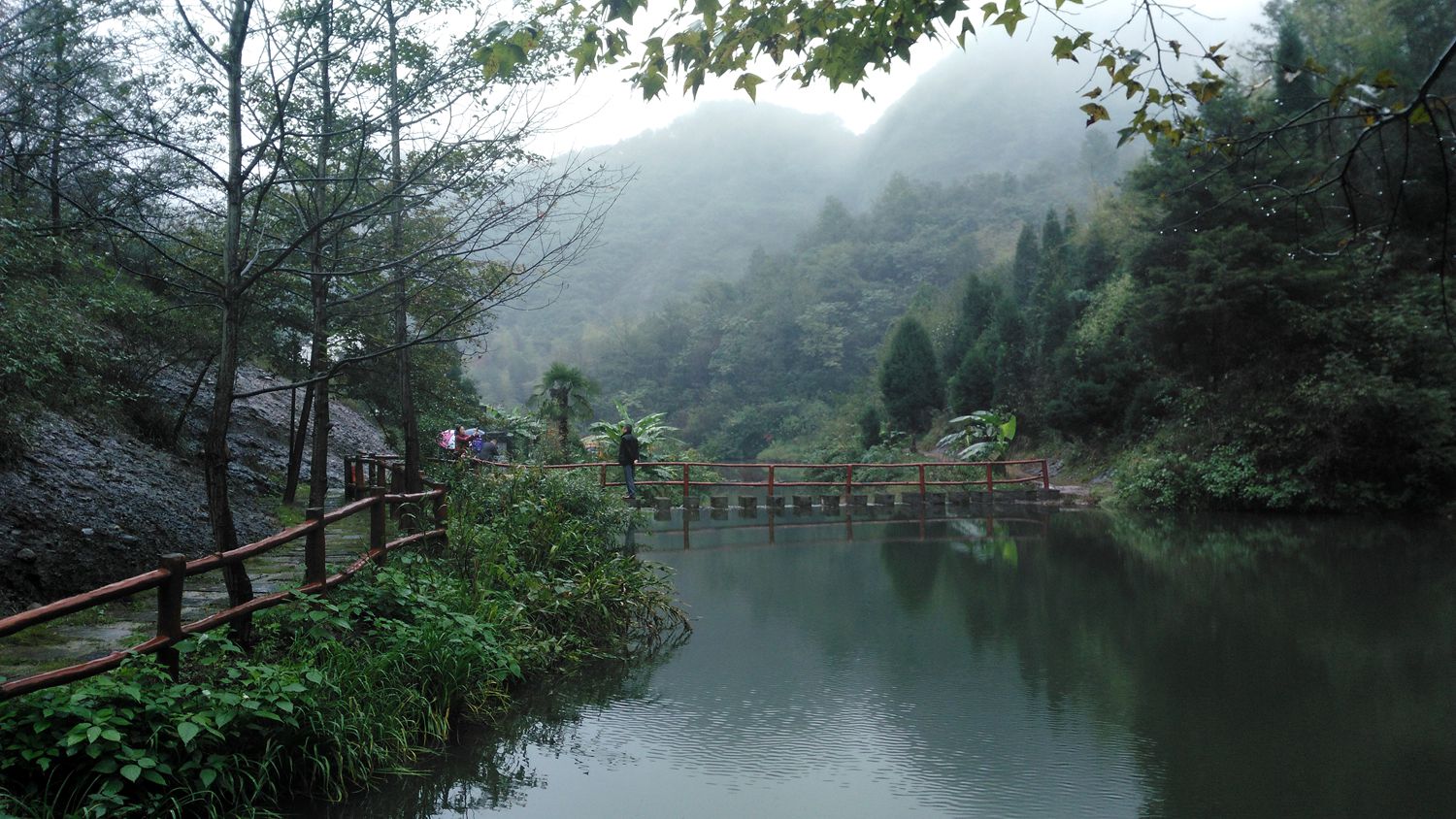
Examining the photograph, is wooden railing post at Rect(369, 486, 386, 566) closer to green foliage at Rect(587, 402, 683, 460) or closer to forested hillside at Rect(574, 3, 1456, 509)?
forested hillside at Rect(574, 3, 1456, 509)

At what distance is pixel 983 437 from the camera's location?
2250 centimetres

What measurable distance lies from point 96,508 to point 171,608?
12.1ft

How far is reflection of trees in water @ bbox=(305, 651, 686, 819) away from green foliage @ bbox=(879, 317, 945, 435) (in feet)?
76.2

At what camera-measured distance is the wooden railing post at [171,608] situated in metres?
4.06

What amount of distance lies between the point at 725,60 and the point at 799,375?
4024 cm

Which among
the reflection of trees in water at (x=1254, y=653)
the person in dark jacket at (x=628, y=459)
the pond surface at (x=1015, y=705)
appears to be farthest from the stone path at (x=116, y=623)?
the person in dark jacket at (x=628, y=459)

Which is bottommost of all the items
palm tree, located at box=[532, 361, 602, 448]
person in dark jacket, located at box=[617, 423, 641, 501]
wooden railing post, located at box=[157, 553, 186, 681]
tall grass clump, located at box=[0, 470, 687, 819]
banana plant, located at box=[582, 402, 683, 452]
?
tall grass clump, located at box=[0, 470, 687, 819]

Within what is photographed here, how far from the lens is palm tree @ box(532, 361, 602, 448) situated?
21188mm

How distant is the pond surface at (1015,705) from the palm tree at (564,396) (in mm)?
11561

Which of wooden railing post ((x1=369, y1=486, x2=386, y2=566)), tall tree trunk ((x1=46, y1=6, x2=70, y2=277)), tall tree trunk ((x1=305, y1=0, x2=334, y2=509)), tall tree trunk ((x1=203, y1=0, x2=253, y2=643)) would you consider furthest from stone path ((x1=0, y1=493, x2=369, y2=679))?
tall tree trunk ((x1=46, y1=6, x2=70, y2=277))

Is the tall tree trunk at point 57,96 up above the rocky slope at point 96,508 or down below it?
above

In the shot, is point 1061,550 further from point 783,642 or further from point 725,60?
point 725,60

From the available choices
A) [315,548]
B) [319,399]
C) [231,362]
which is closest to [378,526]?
[315,548]

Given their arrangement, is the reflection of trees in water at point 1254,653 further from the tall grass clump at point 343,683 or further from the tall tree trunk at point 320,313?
the tall tree trunk at point 320,313
